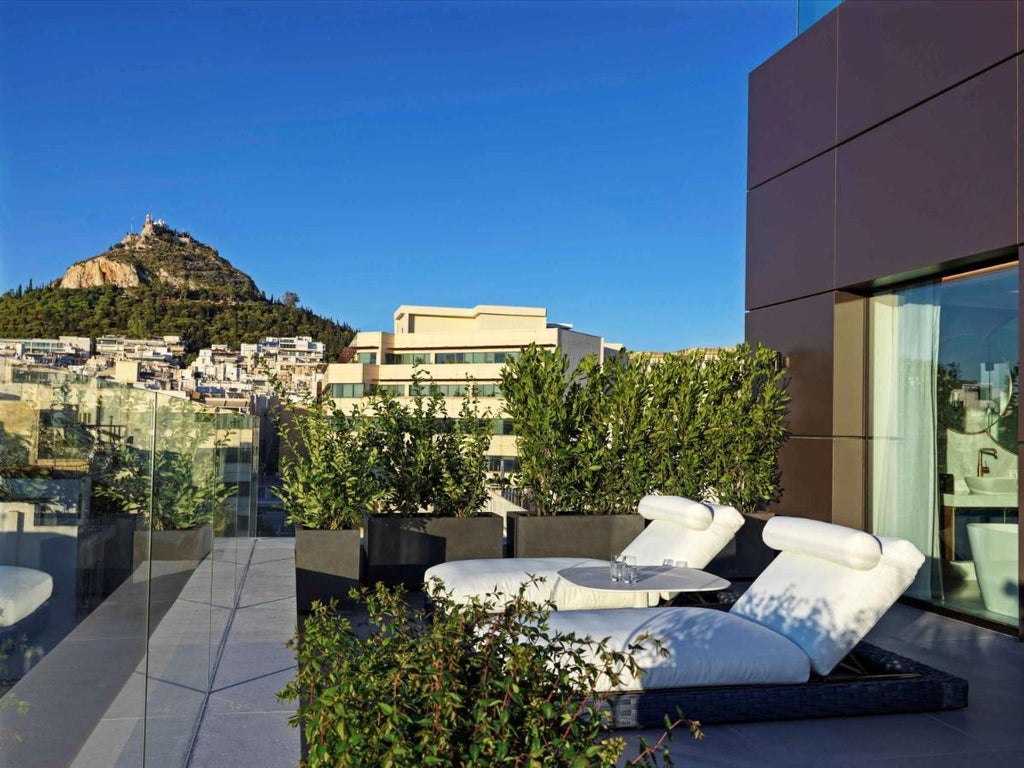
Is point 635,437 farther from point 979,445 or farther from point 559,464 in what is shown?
point 979,445

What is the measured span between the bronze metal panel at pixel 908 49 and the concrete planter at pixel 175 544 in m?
5.92

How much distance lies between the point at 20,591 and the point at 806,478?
25.6 ft

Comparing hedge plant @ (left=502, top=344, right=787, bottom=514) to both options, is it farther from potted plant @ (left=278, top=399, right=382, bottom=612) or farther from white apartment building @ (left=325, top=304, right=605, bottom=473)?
white apartment building @ (left=325, top=304, right=605, bottom=473)

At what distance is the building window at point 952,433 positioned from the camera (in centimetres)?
637

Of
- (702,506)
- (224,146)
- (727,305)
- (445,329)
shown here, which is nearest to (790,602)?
(702,506)

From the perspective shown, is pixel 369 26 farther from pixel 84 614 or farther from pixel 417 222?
pixel 417 222

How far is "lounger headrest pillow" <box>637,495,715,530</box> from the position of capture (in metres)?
6.36

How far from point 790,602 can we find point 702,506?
5.80ft

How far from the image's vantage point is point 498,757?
154 centimetres

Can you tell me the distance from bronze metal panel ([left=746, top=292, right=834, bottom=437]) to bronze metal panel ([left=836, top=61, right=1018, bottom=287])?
18.8 inches

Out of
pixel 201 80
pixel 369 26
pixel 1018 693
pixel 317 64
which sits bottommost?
pixel 1018 693

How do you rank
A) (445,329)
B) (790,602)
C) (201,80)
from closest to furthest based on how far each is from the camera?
1. (790,602)
2. (201,80)
3. (445,329)

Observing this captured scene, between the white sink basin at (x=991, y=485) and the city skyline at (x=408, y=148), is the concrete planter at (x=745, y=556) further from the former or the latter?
the city skyline at (x=408, y=148)

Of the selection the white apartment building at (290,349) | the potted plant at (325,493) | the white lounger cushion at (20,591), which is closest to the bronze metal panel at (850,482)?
the potted plant at (325,493)
